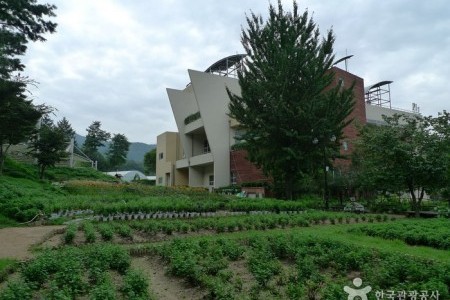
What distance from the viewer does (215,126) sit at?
33.9 m

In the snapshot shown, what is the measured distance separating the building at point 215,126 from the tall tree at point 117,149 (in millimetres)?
34060

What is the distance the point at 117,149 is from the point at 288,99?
5794cm

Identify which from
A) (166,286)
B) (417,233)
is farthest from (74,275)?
(417,233)

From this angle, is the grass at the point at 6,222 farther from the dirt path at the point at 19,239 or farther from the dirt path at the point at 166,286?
the dirt path at the point at 166,286

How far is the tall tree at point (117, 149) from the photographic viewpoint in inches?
2852

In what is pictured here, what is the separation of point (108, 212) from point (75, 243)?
4.04m

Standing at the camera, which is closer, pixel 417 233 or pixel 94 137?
pixel 417 233

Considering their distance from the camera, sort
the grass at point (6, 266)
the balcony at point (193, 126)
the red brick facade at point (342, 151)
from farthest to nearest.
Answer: the balcony at point (193, 126) → the red brick facade at point (342, 151) → the grass at point (6, 266)

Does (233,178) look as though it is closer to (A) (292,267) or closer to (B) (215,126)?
(B) (215,126)

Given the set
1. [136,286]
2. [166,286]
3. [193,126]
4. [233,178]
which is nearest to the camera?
[136,286]

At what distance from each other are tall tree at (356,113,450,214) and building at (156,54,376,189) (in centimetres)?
935

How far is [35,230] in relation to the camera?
1112 cm

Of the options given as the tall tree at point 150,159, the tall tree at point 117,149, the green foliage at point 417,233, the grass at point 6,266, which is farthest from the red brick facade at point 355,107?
the tall tree at point 117,149

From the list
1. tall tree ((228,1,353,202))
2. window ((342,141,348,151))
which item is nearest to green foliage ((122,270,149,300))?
tall tree ((228,1,353,202))
